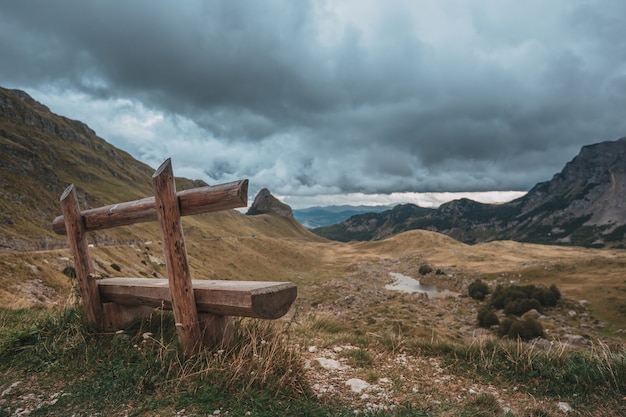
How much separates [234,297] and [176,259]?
1376mm

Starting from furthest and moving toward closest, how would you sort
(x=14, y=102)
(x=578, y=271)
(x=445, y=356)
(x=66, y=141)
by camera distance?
(x=66, y=141)
(x=14, y=102)
(x=578, y=271)
(x=445, y=356)

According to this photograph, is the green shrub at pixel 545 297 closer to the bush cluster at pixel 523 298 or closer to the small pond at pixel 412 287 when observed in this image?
the bush cluster at pixel 523 298

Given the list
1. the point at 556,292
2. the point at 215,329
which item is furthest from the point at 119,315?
the point at 556,292

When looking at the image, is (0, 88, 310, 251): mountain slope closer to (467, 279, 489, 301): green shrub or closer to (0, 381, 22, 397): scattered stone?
(0, 381, 22, 397): scattered stone

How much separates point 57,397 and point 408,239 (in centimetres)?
18036

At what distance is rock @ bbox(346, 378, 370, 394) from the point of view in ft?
20.9

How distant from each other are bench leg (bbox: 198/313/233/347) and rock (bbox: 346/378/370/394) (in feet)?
8.71

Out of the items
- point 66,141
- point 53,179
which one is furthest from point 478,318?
point 66,141

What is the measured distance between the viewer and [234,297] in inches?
227

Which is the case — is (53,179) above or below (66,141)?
below

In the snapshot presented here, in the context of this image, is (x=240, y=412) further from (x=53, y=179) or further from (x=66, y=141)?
(x=66, y=141)

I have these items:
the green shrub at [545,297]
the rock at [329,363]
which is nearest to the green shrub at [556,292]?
the green shrub at [545,297]

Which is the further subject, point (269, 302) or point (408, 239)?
point (408, 239)

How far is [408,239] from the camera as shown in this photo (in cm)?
17588
